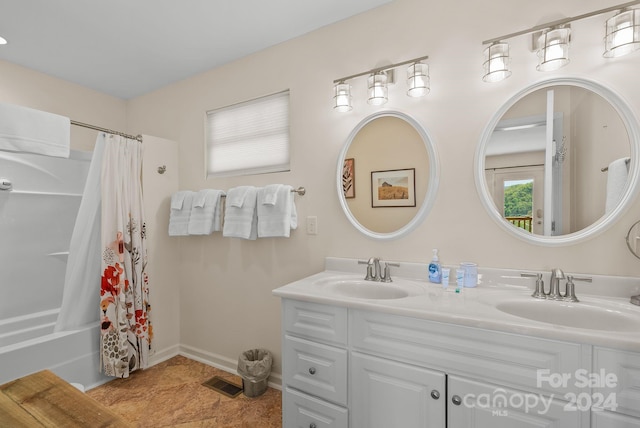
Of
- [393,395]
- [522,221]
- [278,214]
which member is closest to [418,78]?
[522,221]

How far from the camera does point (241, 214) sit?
79.2 inches

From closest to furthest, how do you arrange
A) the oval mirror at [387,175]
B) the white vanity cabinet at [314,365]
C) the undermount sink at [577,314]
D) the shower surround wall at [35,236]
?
the undermount sink at [577,314] → the white vanity cabinet at [314,365] → the oval mirror at [387,175] → the shower surround wall at [35,236]

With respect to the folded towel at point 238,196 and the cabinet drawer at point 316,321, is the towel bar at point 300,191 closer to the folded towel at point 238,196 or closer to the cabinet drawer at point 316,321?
the folded towel at point 238,196

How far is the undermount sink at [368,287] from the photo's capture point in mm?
1487

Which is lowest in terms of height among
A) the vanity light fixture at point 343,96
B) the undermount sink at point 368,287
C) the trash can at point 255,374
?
the trash can at point 255,374

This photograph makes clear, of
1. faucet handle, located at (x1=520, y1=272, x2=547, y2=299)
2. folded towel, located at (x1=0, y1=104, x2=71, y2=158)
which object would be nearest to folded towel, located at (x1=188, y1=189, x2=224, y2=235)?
folded towel, located at (x1=0, y1=104, x2=71, y2=158)

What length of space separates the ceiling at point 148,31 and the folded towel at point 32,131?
0.55 m

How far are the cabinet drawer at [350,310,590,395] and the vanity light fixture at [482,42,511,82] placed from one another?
3.69 feet

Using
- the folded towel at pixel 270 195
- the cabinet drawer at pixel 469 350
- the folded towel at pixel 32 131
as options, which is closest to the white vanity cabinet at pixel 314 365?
the cabinet drawer at pixel 469 350

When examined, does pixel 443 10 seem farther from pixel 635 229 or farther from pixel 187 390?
pixel 187 390

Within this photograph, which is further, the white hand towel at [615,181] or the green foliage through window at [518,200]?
the green foliage through window at [518,200]

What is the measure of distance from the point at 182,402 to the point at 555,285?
222cm

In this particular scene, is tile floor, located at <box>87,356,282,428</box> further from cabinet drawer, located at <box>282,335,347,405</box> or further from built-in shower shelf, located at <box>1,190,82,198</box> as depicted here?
built-in shower shelf, located at <box>1,190,82,198</box>

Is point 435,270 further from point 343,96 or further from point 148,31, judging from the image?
point 148,31
